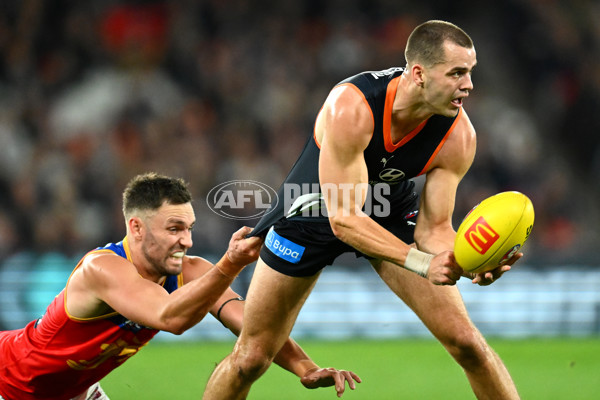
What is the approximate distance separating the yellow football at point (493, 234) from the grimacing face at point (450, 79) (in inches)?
24.0

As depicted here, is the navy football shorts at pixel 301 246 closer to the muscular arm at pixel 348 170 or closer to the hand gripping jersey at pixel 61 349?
the muscular arm at pixel 348 170

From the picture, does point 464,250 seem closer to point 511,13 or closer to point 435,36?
point 435,36

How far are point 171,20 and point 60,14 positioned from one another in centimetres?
173

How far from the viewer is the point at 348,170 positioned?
473cm

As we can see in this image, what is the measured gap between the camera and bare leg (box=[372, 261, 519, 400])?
16.1ft

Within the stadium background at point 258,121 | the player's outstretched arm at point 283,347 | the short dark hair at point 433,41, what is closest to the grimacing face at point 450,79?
the short dark hair at point 433,41

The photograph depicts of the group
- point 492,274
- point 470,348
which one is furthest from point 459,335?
point 492,274

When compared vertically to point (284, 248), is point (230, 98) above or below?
below

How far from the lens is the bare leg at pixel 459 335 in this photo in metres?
4.92

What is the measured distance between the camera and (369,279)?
36.0 feet

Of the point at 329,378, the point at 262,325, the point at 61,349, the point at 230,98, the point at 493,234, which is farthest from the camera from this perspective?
the point at 230,98

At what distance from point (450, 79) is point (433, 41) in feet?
0.74

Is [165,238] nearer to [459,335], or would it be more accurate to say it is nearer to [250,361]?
[250,361]

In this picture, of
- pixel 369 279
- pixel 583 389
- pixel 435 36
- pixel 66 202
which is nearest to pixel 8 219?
pixel 66 202
